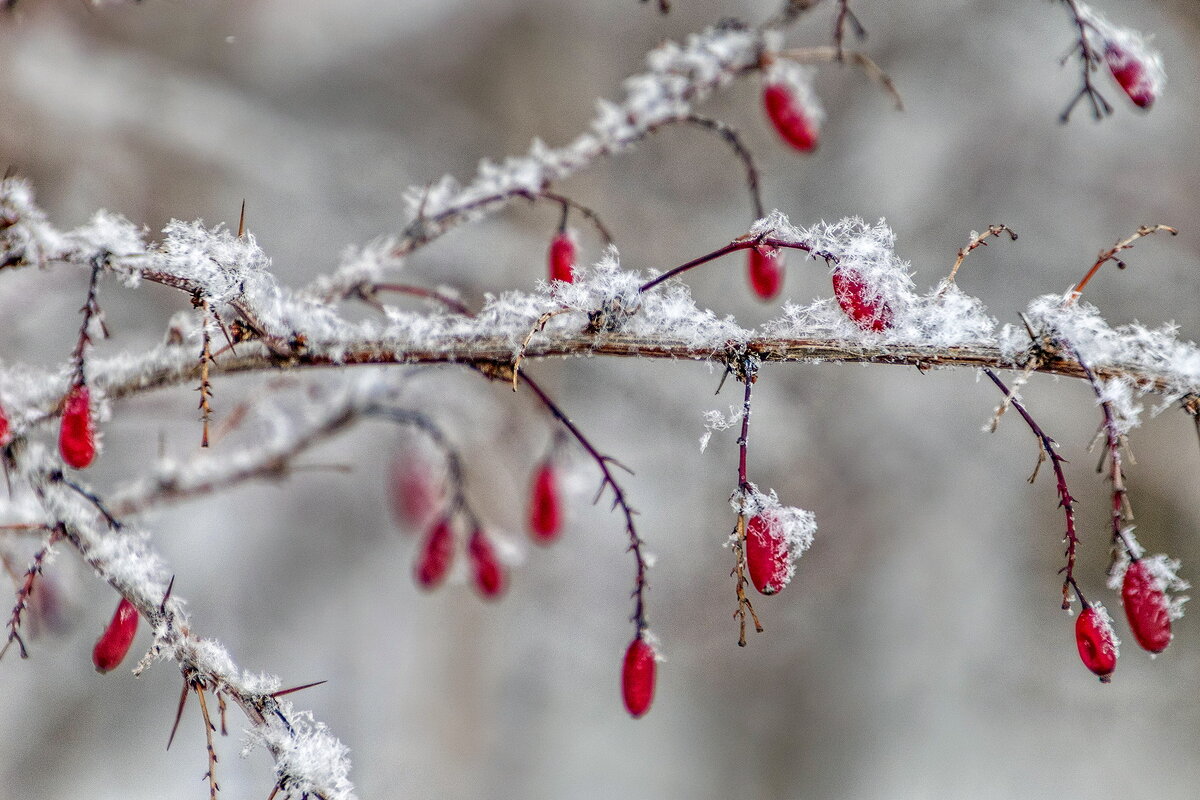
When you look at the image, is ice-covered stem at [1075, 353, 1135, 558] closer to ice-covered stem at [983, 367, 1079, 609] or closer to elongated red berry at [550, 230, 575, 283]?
ice-covered stem at [983, 367, 1079, 609]

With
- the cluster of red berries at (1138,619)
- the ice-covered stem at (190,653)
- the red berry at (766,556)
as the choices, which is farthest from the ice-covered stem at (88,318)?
the cluster of red berries at (1138,619)

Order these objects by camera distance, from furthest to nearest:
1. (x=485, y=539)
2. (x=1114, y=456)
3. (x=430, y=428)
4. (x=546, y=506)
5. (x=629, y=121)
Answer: (x=485, y=539)
(x=546, y=506)
(x=430, y=428)
(x=629, y=121)
(x=1114, y=456)

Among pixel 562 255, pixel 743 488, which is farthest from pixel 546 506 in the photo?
pixel 743 488

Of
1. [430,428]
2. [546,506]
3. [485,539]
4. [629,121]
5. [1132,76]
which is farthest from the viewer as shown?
[485,539]

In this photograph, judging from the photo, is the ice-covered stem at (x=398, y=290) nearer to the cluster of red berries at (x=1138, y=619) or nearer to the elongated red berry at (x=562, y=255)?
the elongated red berry at (x=562, y=255)

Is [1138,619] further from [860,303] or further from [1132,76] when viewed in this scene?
[1132,76]

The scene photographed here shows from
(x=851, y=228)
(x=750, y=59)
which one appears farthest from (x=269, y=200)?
(x=851, y=228)

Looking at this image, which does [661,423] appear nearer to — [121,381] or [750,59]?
[750,59]
